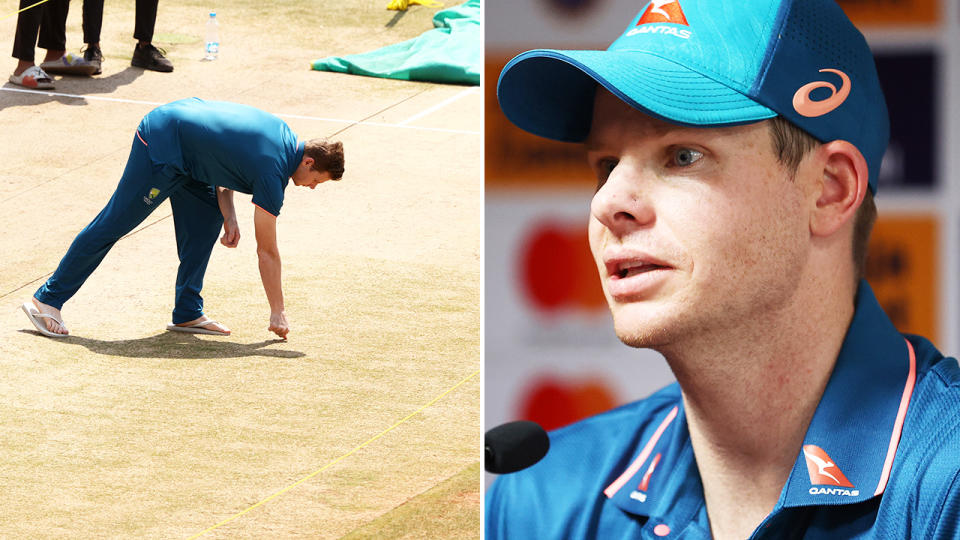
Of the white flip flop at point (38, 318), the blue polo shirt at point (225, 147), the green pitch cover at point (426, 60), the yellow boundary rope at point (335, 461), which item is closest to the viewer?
the yellow boundary rope at point (335, 461)

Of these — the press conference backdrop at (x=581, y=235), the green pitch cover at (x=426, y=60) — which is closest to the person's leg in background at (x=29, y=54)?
the green pitch cover at (x=426, y=60)

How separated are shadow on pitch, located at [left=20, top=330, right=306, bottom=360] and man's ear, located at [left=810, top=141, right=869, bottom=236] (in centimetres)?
444

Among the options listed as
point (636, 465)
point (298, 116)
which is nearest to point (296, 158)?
point (298, 116)

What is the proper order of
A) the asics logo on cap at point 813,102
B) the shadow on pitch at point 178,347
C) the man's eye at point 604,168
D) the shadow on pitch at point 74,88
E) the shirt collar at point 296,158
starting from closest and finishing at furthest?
the asics logo on cap at point 813,102
the man's eye at point 604,168
the shirt collar at point 296,158
the shadow on pitch at point 178,347
the shadow on pitch at point 74,88

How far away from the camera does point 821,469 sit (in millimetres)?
1469

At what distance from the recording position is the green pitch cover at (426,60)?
10.5 meters

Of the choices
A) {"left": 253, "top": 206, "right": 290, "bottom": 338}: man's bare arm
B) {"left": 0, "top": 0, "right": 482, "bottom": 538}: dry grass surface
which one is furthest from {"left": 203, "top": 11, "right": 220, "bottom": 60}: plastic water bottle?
{"left": 253, "top": 206, "right": 290, "bottom": 338}: man's bare arm

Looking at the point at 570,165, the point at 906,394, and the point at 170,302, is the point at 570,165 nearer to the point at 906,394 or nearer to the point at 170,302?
the point at 906,394

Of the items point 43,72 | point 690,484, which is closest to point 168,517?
point 690,484

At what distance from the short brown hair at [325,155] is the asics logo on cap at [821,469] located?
4.12 m

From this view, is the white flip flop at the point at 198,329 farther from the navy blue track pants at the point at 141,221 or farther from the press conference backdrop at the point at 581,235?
the press conference backdrop at the point at 581,235

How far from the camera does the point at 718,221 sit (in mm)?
1444

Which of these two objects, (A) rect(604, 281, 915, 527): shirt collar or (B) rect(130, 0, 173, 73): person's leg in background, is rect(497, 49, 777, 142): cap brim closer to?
(A) rect(604, 281, 915, 527): shirt collar

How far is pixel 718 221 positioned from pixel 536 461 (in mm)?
453
